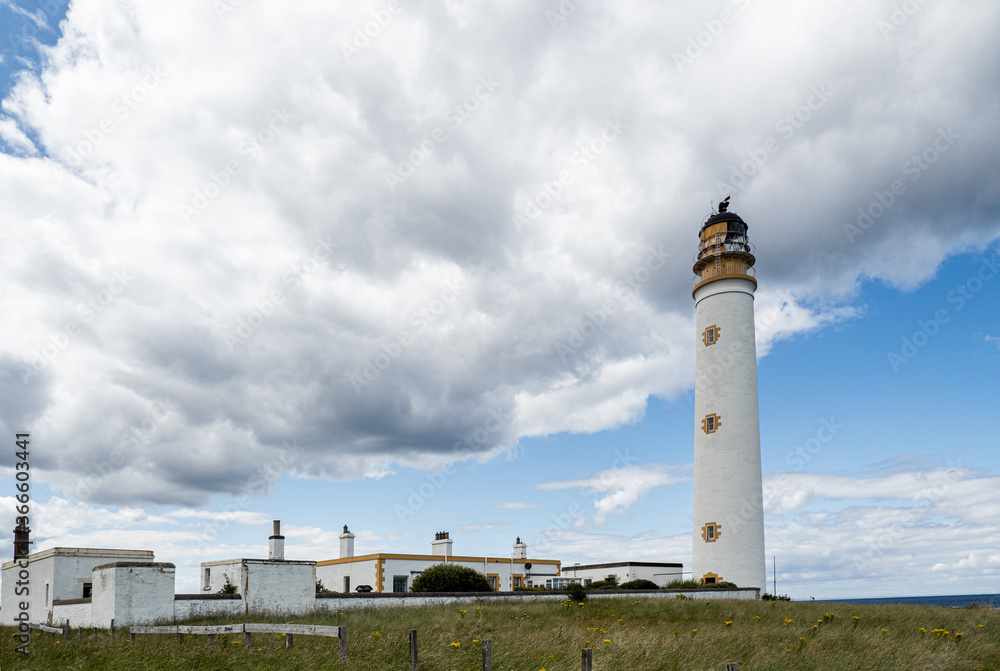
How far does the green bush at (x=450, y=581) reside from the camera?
26891 millimetres

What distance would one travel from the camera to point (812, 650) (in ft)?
55.2

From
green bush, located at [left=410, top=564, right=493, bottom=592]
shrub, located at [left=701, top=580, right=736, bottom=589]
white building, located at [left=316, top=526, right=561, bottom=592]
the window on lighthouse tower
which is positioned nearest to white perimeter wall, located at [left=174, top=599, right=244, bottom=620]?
green bush, located at [left=410, top=564, right=493, bottom=592]

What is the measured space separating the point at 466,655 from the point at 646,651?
404cm

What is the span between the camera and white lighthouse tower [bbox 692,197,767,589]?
3300 centimetres

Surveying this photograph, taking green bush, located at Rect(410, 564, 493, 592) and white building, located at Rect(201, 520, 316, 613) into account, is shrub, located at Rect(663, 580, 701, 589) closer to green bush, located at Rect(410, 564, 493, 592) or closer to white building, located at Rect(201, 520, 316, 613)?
green bush, located at Rect(410, 564, 493, 592)

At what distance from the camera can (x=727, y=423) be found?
33.8 m

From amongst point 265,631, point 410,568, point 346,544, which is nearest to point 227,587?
point 265,631

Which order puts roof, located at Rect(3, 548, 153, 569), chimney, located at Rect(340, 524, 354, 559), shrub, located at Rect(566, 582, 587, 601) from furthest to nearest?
chimney, located at Rect(340, 524, 354, 559) < roof, located at Rect(3, 548, 153, 569) < shrub, located at Rect(566, 582, 587, 601)

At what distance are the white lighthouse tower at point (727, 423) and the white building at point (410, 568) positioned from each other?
1058 centimetres

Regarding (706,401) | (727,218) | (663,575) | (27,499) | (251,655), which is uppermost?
(727,218)

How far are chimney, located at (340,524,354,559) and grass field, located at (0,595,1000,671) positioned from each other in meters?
17.8

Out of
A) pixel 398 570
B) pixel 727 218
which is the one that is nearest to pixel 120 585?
pixel 398 570

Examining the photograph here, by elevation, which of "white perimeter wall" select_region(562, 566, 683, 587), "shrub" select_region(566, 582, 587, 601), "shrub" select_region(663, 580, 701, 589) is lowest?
"white perimeter wall" select_region(562, 566, 683, 587)

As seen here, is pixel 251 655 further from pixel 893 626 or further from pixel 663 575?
pixel 663 575
